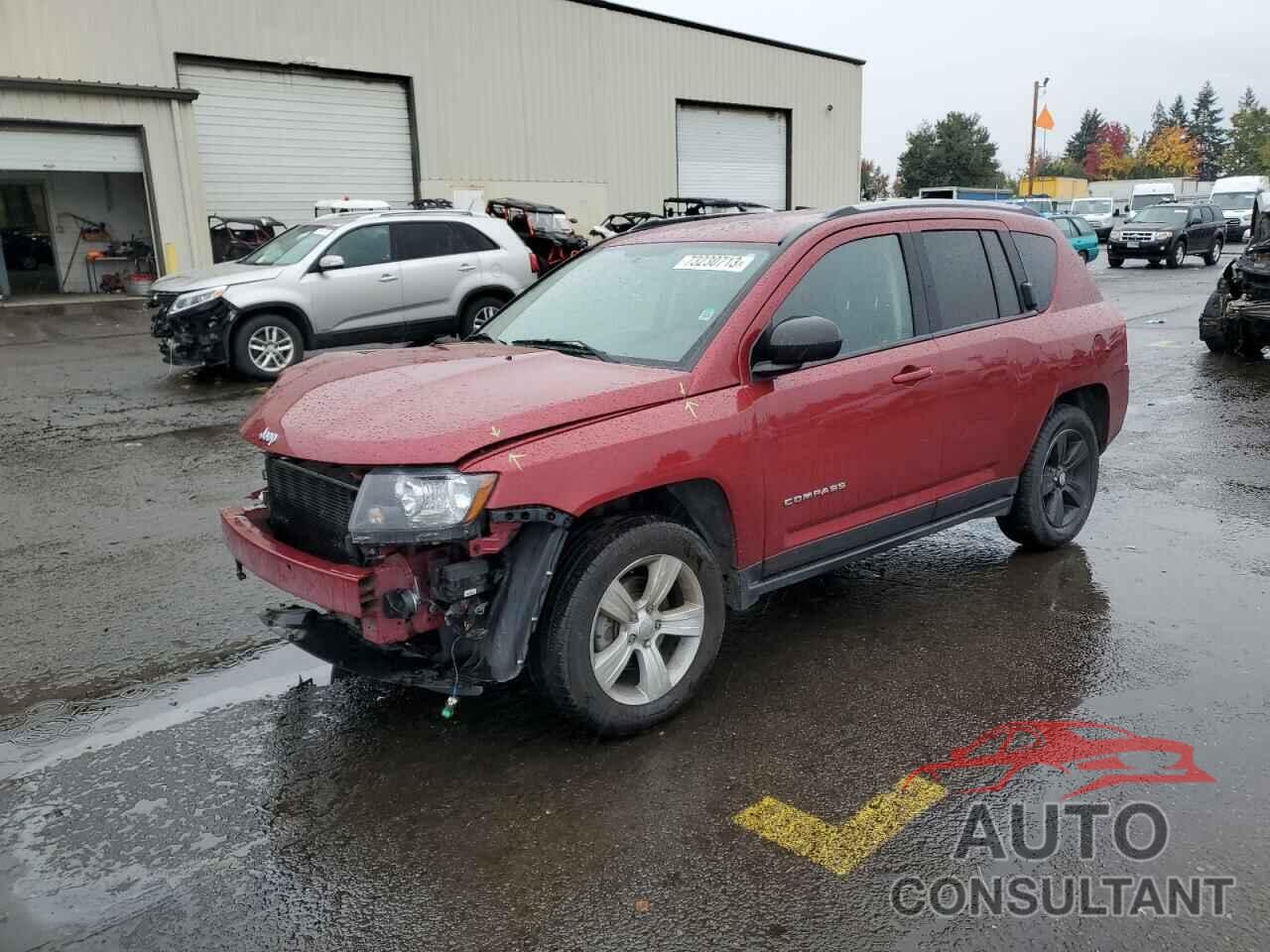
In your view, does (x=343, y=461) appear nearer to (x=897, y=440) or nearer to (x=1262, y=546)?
(x=897, y=440)

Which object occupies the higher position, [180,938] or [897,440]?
[897,440]

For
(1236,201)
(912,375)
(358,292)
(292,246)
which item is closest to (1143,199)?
(1236,201)

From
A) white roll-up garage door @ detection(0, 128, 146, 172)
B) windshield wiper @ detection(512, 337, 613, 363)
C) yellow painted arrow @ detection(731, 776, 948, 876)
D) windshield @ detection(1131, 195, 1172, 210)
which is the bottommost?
yellow painted arrow @ detection(731, 776, 948, 876)

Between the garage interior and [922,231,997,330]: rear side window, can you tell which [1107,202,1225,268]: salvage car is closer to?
the garage interior

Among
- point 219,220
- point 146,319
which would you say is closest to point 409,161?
point 219,220

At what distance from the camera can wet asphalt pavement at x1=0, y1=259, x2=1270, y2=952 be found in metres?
2.69

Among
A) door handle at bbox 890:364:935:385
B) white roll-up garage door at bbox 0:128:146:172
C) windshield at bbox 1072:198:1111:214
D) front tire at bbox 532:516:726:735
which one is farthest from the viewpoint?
windshield at bbox 1072:198:1111:214

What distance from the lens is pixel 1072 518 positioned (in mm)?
5535

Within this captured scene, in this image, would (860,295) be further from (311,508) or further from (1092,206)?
(1092,206)

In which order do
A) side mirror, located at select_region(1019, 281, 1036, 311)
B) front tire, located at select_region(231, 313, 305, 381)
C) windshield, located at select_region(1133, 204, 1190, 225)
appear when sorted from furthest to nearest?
windshield, located at select_region(1133, 204, 1190, 225)
front tire, located at select_region(231, 313, 305, 381)
side mirror, located at select_region(1019, 281, 1036, 311)

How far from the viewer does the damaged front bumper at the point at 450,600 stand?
10.3 feet

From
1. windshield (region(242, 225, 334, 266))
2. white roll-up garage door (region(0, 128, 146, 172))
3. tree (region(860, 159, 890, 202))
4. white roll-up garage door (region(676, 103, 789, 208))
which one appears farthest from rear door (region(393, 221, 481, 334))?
tree (region(860, 159, 890, 202))

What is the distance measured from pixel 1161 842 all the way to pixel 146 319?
18088mm

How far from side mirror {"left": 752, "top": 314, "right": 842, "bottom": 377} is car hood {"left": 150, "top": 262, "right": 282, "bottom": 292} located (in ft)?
28.3
